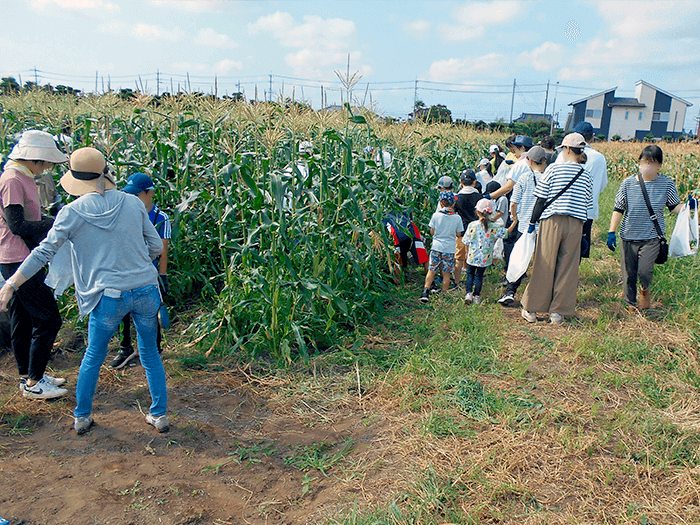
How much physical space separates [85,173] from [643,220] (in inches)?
202

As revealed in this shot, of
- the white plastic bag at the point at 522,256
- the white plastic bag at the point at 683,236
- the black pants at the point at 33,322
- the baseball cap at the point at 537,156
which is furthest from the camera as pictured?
the baseball cap at the point at 537,156

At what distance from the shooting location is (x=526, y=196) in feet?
18.0

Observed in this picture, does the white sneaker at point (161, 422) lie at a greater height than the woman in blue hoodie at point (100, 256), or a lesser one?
lesser

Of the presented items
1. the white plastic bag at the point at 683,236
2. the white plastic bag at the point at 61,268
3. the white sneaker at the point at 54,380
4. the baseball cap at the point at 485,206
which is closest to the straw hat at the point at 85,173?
the white plastic bag at the point at 61,268

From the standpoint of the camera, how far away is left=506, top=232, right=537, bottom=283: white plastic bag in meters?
5.13

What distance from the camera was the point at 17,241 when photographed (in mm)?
3650

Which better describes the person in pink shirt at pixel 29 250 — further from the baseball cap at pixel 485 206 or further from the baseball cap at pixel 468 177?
the baseball cap at pixel 468 177

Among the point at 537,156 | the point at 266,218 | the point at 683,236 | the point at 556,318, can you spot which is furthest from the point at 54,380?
the point at 683,236

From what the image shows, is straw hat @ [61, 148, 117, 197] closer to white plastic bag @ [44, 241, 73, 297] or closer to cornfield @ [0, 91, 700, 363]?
white plastic bag @ [44, 241, 73, 297]

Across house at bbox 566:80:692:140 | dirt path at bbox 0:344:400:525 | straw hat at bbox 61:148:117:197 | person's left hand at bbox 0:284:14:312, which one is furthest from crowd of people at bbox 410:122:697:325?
house at bbox 566:80:692:140

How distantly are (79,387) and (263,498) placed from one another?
1.49 metres

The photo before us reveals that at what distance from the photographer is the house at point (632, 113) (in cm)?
5338

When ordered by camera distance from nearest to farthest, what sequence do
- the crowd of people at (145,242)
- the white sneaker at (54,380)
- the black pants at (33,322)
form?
the crowd of people at (145,242), the black pants at (33,322), the white sneaker at (54,380)

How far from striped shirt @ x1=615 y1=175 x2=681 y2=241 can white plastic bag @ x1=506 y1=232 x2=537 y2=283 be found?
3.27ft
